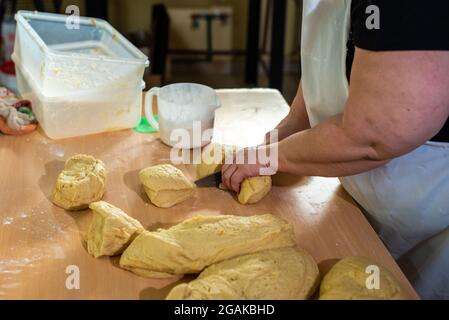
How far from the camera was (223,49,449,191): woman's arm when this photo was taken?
0.80m

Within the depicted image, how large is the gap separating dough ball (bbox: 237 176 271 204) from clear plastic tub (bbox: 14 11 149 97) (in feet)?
1.55

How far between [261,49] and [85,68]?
2.65 meters

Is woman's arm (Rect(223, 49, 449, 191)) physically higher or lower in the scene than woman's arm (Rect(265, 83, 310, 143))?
higher

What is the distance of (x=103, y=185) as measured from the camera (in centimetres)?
110

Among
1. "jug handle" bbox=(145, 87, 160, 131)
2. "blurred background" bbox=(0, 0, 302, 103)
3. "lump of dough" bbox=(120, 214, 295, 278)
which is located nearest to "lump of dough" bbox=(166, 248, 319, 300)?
"lump of dough" bbox=(120, 214, 295, 278)

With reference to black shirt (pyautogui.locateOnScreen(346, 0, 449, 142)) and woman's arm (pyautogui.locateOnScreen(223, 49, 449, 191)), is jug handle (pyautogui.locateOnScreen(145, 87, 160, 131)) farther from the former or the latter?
black shirt (pyautogui.locateOnScreen(346, 0, 449, 142))

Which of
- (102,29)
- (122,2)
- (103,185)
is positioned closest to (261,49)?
(122,2)

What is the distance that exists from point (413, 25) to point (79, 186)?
27.2 inches

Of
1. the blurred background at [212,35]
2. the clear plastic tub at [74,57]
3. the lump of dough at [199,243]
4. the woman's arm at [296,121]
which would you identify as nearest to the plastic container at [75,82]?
the clear plastic tub at [74,57]

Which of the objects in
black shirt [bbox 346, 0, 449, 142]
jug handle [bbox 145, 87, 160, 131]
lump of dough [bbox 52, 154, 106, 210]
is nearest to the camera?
black shirt [bbox 346, 0, 449, 142]

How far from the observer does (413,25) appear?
31.0 inches

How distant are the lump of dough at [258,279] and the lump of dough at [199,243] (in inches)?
0.8

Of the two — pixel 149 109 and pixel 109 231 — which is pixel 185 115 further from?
pixel 109 231

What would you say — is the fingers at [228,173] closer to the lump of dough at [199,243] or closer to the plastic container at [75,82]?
the lump of dough at [199,243]
